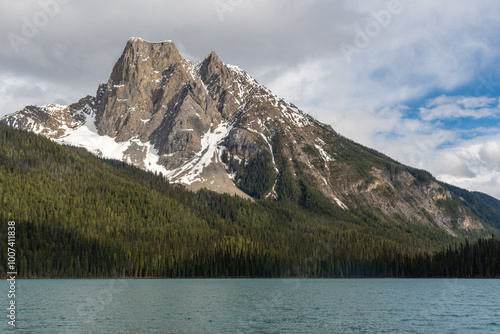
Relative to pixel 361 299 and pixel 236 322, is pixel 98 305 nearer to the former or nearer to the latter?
pixel 236 322

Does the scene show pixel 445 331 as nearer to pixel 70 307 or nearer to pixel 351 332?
pixel 351 332

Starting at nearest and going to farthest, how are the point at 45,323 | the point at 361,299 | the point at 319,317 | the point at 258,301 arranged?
the point at 45,323 → the point at 319,317 → the point at 258,301 → the point at 361,299

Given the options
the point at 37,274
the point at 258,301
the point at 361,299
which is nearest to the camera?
the point at 258,301

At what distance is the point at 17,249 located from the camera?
19675cm

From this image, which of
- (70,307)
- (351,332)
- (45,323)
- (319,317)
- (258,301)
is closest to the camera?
(351,332)

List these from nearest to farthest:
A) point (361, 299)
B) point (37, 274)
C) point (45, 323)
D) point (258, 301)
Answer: point (45, 323) → point (258, 301) → point (361, 299) → point (37, 274)

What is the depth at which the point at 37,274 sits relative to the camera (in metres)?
193

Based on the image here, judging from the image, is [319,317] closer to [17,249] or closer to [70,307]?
[70,307]

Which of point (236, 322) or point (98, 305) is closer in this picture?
point (236, 322)

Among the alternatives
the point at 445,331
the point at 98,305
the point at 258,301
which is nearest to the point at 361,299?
the point at 258,301

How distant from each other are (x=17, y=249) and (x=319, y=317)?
163 m

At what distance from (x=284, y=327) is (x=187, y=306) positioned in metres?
31.3

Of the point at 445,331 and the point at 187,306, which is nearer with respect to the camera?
the point at 445,331

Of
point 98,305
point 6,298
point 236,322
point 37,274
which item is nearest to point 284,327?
point 236,322
